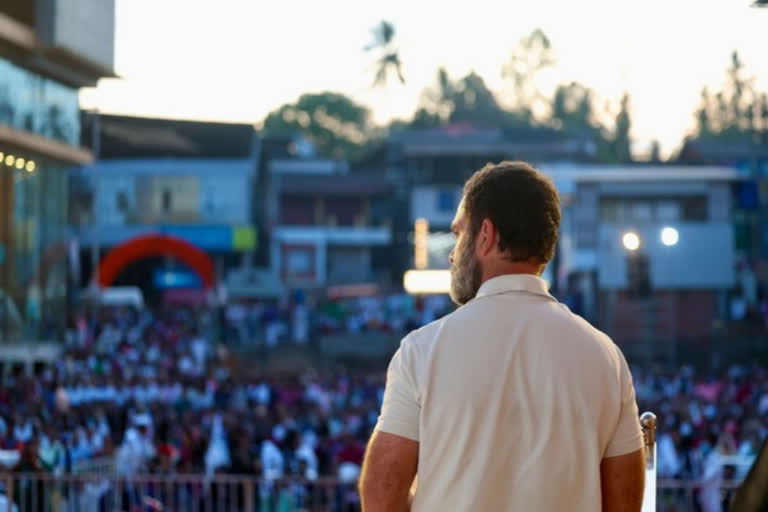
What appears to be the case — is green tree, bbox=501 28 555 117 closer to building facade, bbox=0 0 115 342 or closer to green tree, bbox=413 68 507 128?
green tree, bbox=413 68 507 128

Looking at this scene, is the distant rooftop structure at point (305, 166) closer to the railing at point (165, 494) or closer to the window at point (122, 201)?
the window at point (122, 201)

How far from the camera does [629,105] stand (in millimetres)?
84938

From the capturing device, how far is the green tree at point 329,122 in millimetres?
89000

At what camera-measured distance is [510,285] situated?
3.16 meters

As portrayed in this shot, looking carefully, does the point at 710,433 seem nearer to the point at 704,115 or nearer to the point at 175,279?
the point at 175,279

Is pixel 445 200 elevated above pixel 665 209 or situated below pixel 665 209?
above

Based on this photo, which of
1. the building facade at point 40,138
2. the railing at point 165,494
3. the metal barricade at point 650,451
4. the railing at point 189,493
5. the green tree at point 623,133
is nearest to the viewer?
the metal barricade at point 650,451

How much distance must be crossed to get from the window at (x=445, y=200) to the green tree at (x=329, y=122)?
2793cm

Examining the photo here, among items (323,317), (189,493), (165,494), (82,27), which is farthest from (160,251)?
(165,494)

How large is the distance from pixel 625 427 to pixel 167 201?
190ft

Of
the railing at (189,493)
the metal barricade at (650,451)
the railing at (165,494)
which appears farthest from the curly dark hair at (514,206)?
the railing at (165,494)

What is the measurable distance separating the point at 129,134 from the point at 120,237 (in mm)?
5132

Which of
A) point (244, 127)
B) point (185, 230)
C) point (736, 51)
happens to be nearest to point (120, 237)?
point (185, 230)

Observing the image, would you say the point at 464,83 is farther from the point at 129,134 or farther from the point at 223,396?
the point at 223,396
